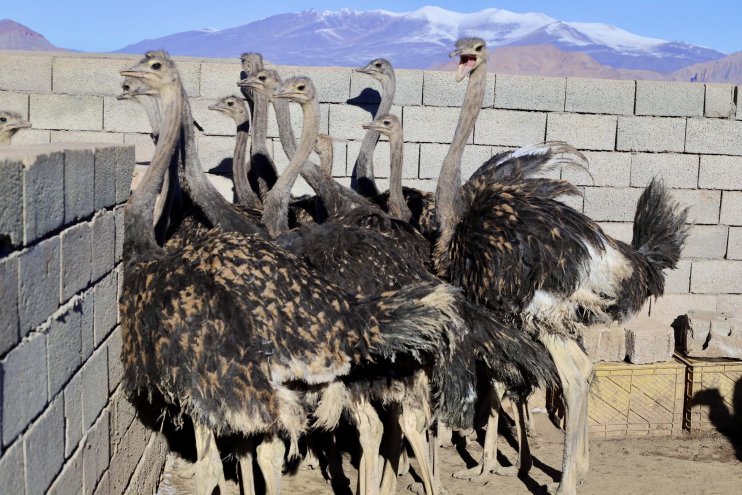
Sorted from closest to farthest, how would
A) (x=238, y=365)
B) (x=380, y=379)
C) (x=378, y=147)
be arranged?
1. (x=238, y=365)
2. (x=380, y=379)
3. (x=378, y=147)

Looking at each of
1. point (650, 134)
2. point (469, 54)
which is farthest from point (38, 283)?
point (650, 134)

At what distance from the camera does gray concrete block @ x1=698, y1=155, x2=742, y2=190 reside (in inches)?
307

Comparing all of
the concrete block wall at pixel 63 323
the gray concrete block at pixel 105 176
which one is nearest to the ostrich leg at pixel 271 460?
the concrete block wall at pixel 63 323

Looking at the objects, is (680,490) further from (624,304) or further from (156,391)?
(156,391)

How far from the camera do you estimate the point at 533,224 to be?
203 inches

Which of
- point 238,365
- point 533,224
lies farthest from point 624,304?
point 238,365

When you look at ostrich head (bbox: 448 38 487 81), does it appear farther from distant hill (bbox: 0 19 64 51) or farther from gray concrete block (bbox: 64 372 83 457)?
distant hill (bbox: 0 19 64 51)

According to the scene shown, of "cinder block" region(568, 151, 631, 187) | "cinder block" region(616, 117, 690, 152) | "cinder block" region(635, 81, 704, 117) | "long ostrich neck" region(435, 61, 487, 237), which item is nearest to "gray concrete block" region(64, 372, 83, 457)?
"long ostrich neck" region(435, 61, 487, 237)

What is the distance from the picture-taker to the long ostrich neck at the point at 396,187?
6.45 metres

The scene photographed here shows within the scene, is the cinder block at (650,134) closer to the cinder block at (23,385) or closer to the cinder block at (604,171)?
the cinder block at (604,171)

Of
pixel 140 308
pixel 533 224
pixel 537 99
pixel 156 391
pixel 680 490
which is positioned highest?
pixel 537 99

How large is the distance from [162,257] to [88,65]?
3.17 m

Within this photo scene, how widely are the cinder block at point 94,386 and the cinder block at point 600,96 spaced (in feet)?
15.5

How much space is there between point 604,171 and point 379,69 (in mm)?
1937
